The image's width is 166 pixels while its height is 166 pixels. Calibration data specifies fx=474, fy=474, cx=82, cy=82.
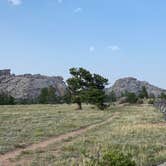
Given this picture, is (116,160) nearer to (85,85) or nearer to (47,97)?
(85,85)

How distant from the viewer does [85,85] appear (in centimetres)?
7531

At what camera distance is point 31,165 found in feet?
62.5

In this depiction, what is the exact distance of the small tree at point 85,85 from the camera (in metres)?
72.8

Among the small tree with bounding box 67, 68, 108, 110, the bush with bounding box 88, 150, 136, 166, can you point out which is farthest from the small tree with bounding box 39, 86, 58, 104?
the bush with bounding box 88, 150, 136, 166

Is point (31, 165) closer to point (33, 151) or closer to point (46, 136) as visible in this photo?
point (33, 151)

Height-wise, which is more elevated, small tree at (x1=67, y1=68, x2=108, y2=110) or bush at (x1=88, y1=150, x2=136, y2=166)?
small tree at (x1=67, y1=68, x2=108, y2=110)

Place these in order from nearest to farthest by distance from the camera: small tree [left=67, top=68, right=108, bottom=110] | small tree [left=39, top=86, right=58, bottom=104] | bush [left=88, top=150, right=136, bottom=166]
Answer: bush [left=88, top=150, right=136, bottom=166], small tree [left=67, top=68, right=108, bottom=110], small tree [left=39, top=86, right=58, bottom=104]

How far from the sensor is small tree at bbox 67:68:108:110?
72.8 m

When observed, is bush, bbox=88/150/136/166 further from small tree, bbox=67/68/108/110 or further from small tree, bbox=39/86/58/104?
small tree, bbox=39/86/58/104

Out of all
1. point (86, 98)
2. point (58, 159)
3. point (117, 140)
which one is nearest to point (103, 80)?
point (86, 98)

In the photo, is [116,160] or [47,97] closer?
[116,160]

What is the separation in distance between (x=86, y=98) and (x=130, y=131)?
4044cm

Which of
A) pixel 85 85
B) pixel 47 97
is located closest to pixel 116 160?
pixel 85 85

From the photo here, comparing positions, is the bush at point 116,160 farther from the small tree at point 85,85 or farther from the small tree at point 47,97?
the small tree at point 47,97
